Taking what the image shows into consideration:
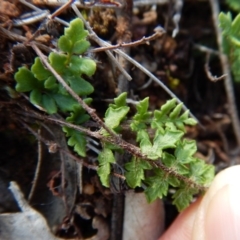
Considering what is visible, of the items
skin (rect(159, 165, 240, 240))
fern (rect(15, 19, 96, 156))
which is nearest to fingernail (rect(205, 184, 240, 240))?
skin (rect(159, 165, 240, 240))

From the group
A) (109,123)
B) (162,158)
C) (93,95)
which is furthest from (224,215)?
(93,95)

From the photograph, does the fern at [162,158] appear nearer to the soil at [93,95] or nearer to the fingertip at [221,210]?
the fingertip at [221,210]

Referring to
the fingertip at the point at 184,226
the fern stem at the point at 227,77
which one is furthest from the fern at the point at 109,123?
the fern stem at the point at 227,77

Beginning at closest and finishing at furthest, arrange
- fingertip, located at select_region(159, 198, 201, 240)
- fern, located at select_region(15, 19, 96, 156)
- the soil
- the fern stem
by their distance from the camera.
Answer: fern, located at select_region(15, 19, 96, 156) < the soil < fingertip, located at select_region(159, 198, 201, 240) < the fern stem

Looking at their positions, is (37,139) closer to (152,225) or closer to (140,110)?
(140,110)

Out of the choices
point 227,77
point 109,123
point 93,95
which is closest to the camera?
point 109,123

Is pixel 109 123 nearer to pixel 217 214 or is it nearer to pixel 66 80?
pixel 66 80

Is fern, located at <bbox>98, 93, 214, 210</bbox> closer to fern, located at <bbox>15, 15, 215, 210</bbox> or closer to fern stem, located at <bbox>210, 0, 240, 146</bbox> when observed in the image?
fern, located at <bbox>15, 15, 215, 210</bbox>
